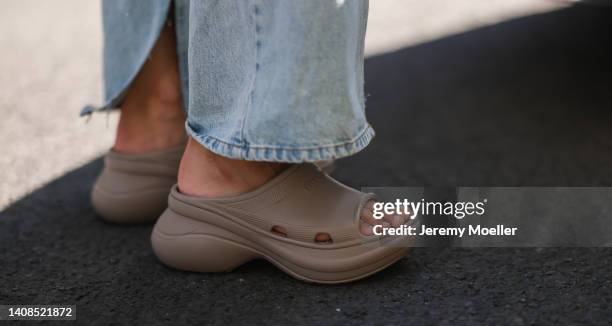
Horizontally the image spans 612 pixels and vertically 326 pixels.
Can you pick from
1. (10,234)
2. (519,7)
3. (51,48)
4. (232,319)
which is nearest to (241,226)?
(232,319)

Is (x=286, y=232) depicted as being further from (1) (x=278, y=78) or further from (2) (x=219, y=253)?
(1) (x=278, y=78)

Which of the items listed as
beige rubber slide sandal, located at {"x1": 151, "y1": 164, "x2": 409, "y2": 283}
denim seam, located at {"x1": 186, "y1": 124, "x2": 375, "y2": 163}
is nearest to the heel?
beige rubber slide sandal, located at {"x1": 151, "y1": 164, "x2": 409, "y2": 283}

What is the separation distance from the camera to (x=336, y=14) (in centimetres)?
78

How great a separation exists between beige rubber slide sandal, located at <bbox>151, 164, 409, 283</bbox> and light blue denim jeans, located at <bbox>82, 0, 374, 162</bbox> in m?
0.09

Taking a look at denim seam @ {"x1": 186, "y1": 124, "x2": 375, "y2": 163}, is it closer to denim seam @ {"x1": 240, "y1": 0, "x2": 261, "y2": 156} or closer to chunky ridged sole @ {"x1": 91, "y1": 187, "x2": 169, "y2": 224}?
denim seam @ {"x1": 240, "y1": 0, "x2": 261, "y2": 156}

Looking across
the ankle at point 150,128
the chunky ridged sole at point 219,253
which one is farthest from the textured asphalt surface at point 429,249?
the ankle at point 150,128

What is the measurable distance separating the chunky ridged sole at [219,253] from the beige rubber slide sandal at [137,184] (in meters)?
0.15

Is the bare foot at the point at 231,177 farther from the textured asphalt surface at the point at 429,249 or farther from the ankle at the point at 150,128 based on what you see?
the ankle at the point at 150,128

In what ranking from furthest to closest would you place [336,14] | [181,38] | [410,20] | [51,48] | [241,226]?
[410,20]
[51,48]
[181,38]
[241,226]
[336,14]

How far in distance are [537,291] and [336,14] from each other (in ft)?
1.29

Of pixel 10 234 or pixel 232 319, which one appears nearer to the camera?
pixel 232 319

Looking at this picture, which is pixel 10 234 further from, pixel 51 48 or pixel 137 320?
pixel 51 48

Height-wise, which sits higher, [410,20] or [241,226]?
[410,20]

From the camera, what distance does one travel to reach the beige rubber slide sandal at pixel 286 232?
2.85 feet
